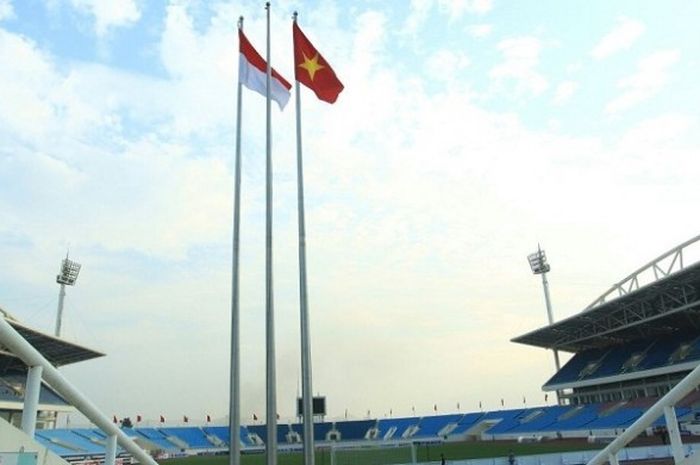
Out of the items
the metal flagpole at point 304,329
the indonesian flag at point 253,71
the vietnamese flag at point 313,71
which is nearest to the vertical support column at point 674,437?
the metal flagpole at point 304,329

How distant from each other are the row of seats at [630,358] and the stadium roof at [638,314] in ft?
4.23

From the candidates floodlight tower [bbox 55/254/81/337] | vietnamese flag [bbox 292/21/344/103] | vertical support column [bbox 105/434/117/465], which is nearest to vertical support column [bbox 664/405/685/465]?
vertical support column [bbox 105/434/117/465]

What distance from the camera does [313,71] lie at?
57.3 ft

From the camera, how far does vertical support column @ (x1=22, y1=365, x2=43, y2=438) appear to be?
5.00m

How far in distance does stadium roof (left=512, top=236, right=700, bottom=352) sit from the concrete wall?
47.3 m

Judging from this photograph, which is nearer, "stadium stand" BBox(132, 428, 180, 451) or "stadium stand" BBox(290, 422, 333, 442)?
"stadium stand" BBox(132, 428, 180, 451)

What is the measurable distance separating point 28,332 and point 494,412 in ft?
212

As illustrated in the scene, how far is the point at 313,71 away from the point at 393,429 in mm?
82746

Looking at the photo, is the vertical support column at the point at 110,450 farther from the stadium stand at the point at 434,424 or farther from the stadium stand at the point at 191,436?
the stadium stand at the point at 191,436

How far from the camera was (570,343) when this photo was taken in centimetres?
6825

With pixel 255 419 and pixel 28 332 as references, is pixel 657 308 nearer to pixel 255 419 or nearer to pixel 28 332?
pixel 28 332

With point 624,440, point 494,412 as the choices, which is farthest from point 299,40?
point 494,412

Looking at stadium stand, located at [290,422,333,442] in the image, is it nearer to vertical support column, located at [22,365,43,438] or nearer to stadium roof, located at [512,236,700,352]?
stadium roof, located at [512,236,700,352]

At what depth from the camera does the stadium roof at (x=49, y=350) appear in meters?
44.8
